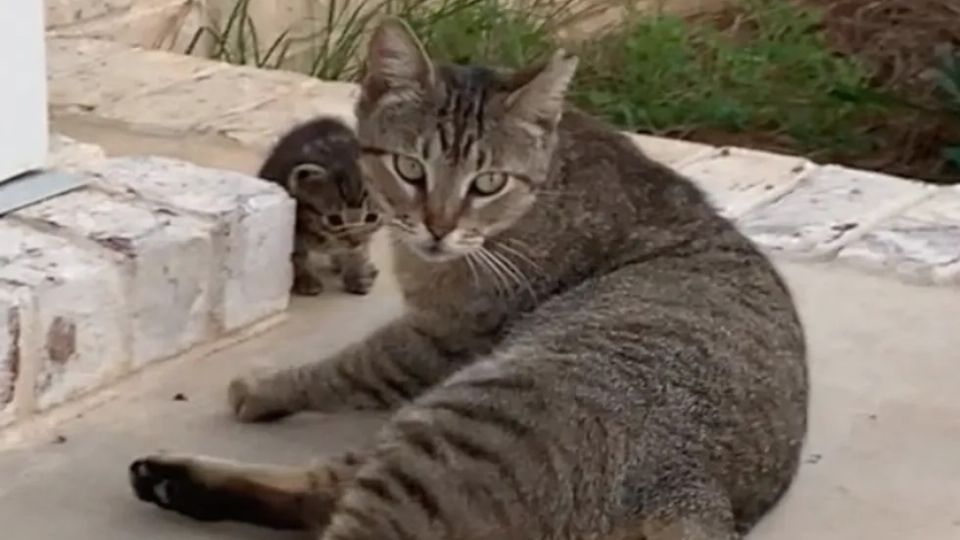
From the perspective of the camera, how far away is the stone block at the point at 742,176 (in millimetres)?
3014

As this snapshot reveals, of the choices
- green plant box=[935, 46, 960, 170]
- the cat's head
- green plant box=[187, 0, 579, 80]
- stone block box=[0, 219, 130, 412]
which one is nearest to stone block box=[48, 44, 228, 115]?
green plant box=[187, 0, 579, 80]

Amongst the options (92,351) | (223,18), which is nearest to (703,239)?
(92,351)

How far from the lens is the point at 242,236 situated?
8.06 feet

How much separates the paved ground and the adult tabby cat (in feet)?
0.17

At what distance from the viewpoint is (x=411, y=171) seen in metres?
2.23

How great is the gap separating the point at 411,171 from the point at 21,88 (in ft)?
1.76

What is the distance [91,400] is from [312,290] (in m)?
0.46

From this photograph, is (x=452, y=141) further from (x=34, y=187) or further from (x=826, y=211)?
(x=826, y=211)

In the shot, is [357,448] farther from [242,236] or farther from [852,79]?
[852,79]

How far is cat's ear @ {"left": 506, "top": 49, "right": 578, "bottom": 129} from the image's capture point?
7.32 feet

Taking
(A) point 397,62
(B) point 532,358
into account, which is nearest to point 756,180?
(A) point 397,62

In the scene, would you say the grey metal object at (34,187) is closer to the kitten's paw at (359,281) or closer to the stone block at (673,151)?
the kitten's paw at (359,281)

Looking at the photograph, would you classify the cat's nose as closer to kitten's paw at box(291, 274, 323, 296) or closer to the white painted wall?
kitten's paw at box(291, 274, 323, 296)

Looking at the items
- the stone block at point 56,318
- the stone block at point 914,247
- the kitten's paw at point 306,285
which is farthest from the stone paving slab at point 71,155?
the stone block at point 914,247
